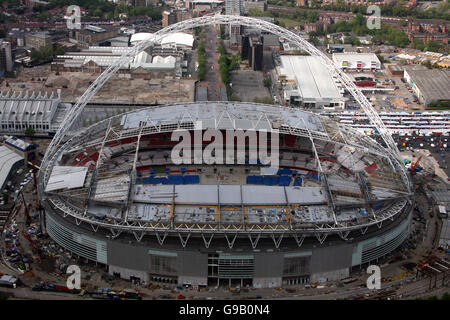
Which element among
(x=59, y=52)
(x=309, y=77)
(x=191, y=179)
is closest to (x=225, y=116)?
(x=191, y=179)

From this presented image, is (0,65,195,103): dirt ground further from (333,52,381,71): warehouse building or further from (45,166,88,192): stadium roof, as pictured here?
(45,166,88,192): stadium roof

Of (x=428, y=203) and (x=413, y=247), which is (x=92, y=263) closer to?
(x=413, y=247)

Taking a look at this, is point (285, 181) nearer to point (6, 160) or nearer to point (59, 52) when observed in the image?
point (6, 160)

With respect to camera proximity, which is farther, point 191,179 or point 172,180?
point 191,179

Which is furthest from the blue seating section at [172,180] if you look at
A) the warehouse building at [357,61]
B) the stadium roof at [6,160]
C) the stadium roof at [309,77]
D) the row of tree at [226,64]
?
the warehouse building at [357,61]

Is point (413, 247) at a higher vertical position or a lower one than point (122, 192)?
lower

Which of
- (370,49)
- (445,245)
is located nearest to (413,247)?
(445,245)

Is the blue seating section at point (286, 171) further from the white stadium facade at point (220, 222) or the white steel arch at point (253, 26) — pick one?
the white steel arch at point (253, 26)
